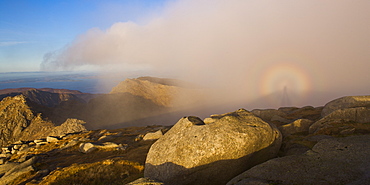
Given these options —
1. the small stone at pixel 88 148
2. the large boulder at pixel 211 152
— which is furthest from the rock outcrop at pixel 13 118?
the large boulder at pixel 211 152

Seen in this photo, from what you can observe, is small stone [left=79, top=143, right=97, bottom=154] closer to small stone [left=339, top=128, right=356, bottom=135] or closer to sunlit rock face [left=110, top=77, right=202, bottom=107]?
small stone [left=339, top=128, right=356, bottom=135]

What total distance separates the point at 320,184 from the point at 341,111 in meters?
16.2

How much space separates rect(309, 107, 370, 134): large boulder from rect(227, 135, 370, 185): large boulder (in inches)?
296

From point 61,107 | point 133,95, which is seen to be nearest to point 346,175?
point 61,107

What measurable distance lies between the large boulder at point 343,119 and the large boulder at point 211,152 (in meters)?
8.25

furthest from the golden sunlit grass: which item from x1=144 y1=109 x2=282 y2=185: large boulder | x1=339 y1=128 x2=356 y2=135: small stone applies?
x1=339 y1=128 x2=356 y2=135: small stone

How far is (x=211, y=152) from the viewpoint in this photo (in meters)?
9.45

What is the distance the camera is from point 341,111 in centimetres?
1761

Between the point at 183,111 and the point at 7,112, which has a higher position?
the point at 7,112

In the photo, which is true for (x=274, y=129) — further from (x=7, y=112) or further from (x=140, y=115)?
(x=140, y=115)

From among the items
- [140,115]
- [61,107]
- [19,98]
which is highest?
[19,98]

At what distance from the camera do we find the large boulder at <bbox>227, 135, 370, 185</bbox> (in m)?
6.17

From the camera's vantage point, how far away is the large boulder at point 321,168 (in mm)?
6172

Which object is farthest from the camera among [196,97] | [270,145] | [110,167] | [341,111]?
[196,97]
